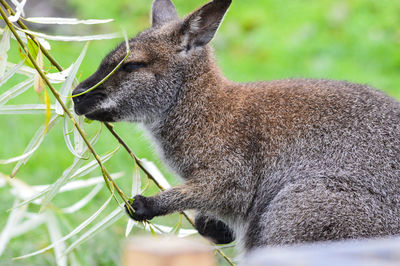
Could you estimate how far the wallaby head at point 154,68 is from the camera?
152 inches

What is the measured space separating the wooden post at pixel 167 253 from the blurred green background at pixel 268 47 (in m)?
5.01

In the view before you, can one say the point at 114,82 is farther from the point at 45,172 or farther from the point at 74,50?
the point at 74,50

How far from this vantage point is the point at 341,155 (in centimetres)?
365

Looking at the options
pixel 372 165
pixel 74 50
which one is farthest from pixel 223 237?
pixel 74 50

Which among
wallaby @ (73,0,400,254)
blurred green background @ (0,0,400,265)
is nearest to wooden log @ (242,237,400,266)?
wallaby @ (73,0,400,254)

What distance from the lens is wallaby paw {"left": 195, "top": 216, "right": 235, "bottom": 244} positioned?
425 cm

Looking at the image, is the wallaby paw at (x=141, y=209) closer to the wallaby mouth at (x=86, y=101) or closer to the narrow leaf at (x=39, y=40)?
the wallaby mouth at (x=86, y=101)

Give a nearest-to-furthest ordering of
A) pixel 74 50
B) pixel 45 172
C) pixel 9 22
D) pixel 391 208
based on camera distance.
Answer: pixel 9 22 < pixel 391 208 < pixel 45 172 < pixel 74 50

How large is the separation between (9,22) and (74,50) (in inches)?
268

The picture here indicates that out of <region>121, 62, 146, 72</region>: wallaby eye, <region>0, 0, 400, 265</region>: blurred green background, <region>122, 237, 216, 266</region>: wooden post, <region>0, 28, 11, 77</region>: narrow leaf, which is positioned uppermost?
<region>122, 237, 216, 266</region>: wooden post

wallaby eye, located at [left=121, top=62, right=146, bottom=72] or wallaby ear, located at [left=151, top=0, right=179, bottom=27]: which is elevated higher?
wallaby eye, located at [left=121, top=62, right=146, bottom=72]

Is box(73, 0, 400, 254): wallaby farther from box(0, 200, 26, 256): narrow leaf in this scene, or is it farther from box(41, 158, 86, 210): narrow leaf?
box(0, 200, 26, 256): narrow leaf

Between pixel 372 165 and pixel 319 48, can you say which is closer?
pixel 372 165

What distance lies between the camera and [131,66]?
3982 millimetres
